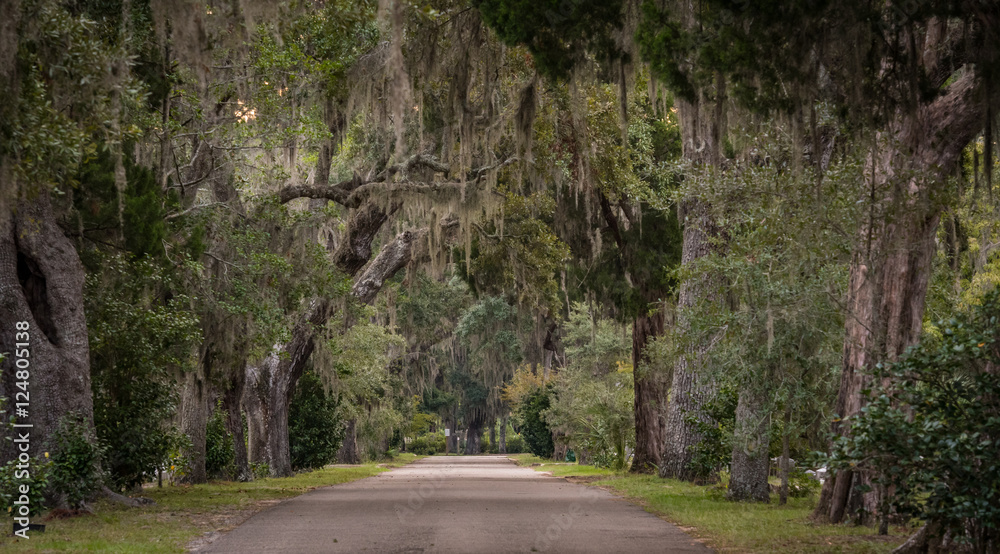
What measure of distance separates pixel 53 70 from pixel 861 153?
8499 mm

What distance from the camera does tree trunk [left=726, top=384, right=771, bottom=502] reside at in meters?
14.3

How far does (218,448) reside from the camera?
22.8 m

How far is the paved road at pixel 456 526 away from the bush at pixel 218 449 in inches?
243

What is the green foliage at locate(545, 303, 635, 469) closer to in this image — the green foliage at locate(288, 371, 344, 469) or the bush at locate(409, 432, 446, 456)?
the green foliage at locate(288, 371, 344, 469)

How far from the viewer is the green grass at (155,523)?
924cm

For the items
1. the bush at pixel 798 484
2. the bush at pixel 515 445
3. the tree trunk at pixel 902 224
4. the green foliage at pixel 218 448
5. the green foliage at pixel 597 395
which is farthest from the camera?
the bush at pixel 515 445

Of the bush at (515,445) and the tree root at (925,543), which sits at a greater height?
the tree root at (925,543)

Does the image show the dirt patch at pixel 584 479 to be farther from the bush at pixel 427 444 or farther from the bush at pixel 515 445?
the bush at pixel 515 445

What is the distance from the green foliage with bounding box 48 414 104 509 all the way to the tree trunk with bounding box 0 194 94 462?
0.50ft

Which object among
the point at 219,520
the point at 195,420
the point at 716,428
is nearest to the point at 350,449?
the point at 195,420

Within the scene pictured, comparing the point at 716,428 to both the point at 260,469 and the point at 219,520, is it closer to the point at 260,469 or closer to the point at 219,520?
the point at 219,520

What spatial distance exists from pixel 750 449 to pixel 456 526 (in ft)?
18.3

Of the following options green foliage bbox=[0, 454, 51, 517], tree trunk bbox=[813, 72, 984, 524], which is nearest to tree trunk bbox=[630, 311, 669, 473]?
tree trunk bbox=[813, 72, 984, 524]

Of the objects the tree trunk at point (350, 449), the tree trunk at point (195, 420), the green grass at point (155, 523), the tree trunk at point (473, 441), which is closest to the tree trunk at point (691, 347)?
the green grass at point (155, 523)
